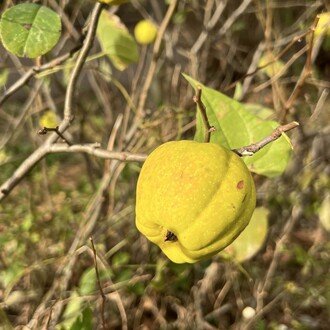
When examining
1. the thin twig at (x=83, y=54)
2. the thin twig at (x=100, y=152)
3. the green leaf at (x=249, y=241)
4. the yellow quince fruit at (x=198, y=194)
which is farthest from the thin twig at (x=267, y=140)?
the green leaf at (x=249, y=241)

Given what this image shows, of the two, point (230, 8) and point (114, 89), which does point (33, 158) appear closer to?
point (114, 89)

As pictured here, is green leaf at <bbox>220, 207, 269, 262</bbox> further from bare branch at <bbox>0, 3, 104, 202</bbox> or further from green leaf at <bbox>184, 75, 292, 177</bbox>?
bare branch at <bbox>0, 3, 104, 202</bbox>

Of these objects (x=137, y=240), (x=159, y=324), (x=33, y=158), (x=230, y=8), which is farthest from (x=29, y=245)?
(x=230, y=8)

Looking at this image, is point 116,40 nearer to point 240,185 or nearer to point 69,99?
point 69,99

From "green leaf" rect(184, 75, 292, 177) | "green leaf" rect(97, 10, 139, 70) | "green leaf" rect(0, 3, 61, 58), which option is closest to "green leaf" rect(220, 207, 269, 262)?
"green leaf" rect(184, 75, 292, 177)

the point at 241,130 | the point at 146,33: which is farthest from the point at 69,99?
the point at 146,33
